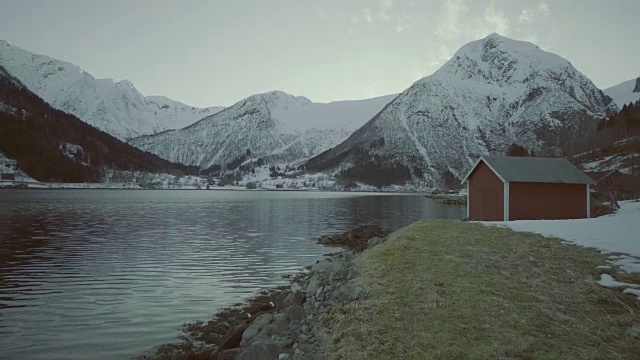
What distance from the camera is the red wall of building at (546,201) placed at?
39.4 m

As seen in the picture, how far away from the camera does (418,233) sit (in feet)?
82.4

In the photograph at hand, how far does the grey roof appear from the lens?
39.8 meters

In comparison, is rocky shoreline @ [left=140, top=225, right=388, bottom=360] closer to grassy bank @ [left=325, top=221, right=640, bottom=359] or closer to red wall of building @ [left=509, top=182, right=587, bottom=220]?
grassy bank @ [left=325, top=221, right=640, bottom=359]

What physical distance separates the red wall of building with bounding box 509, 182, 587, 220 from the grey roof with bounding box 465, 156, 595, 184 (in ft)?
1.92

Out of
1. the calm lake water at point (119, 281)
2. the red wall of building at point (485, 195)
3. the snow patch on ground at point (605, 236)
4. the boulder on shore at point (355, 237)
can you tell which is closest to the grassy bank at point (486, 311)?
the snow patch on ground at point (605, 236)

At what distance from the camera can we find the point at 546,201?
132 ft

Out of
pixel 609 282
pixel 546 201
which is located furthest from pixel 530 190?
pixel 609 282

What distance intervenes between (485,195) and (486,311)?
3315 centimetres

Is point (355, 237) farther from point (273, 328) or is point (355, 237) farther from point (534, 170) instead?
point (273, 328)

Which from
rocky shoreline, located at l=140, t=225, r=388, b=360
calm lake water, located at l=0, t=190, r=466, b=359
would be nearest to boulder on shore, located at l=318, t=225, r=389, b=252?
calm lake water, located at l=0, t=190, r=466, b=359

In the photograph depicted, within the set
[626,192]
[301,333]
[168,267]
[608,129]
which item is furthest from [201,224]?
[608,129]

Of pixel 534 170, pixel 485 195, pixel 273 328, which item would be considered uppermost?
pixel 534 170

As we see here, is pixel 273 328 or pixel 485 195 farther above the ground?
pixel 485 195

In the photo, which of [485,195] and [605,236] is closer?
[605,236]
